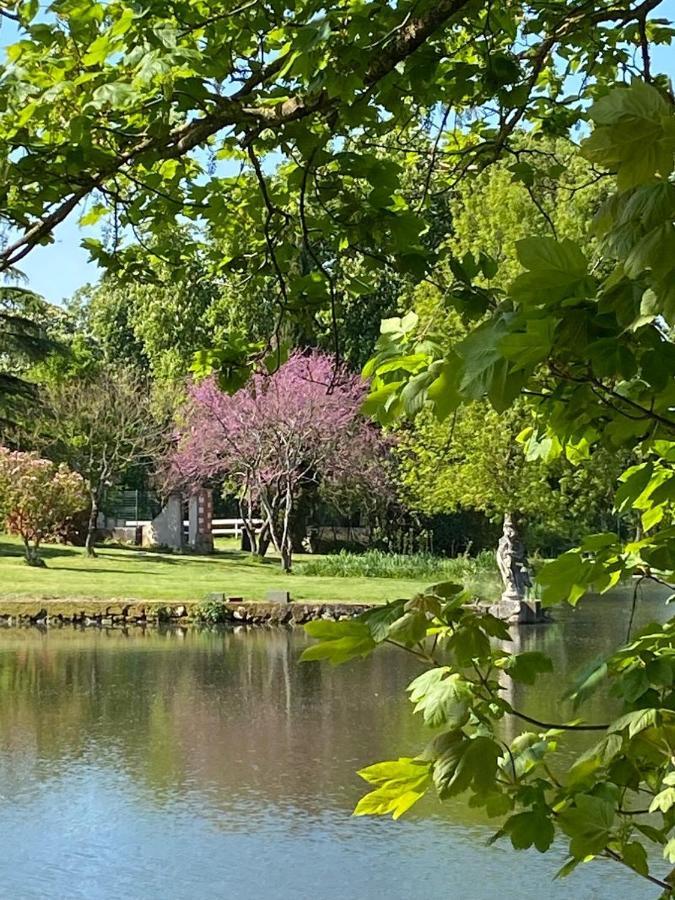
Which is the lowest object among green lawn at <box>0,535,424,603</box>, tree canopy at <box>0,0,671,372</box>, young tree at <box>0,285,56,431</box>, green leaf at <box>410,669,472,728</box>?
green lawn at <box>0,535,424,603</box>

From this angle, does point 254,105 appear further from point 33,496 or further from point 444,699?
point 33,496

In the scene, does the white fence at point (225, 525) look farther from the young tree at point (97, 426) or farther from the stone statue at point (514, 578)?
the stone statue at point (514, 578)

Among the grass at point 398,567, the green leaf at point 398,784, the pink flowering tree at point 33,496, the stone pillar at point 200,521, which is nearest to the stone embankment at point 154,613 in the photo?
the grass at point 398,567

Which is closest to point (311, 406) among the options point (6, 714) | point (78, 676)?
point (78, 676)

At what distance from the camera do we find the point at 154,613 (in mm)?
15680

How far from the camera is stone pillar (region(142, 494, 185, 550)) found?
27594 mm

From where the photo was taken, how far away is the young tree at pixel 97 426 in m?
25.0

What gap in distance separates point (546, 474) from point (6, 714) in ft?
28.9

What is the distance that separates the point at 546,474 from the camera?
16.5 m

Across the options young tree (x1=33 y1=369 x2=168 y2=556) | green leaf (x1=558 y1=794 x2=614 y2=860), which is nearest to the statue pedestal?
young tree (x1=33 y1=369 x2=168 y2=556)

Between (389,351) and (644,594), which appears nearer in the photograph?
(389,351)

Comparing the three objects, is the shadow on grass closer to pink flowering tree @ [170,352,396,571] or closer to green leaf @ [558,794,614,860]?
pink flowering tree @ [170,352,396,571]

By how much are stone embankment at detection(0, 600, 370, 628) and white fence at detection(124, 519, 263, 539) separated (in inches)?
479

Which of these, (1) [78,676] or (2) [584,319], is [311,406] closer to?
(1) [78,676]
